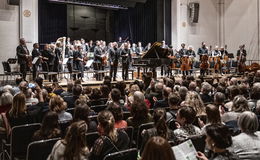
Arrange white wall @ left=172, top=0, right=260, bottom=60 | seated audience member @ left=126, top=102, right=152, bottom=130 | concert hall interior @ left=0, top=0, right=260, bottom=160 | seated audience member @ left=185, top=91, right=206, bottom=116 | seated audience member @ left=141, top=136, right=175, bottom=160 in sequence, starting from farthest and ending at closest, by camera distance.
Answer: white wall @ left=172, top=0, right=260, bottom=60 → seated audience member @ left=185, top=91, right=206, bottom=116 → seated audience member @ left=126, top=102, right=152, bottom=130 → concert hall interior @ left=0, top=0, right=260, bottom=160 → seated audience member @ left=141, top=136, right=175, bottom=160

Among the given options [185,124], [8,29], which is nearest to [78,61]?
[8,29]

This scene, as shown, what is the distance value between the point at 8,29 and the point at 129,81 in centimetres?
543

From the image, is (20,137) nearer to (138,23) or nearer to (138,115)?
(138,115)

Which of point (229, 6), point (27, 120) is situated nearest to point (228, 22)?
point (229, 6)

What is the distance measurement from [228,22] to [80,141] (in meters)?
17.7

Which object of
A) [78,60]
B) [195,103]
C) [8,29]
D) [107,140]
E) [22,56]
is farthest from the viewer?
[8,29]

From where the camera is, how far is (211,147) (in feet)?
8.02

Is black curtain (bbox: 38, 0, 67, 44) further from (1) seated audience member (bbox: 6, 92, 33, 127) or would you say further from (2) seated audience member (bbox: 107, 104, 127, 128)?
(2) seated audience member (bbox: 107, 104, 127, 128)

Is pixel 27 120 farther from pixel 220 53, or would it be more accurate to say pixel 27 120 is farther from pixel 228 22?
pixel 228 22

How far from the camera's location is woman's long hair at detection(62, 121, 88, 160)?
242 cm

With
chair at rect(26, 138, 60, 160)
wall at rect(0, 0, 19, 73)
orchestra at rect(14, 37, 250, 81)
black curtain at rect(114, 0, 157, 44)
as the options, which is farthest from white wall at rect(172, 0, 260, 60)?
chair at rect(26, 138, 60, 160)

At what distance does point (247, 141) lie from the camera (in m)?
2.78

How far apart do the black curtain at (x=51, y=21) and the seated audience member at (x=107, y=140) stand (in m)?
13.0

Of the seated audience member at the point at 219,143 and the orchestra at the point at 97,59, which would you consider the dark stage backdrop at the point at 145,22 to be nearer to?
the orchestra at the point at 97,59
